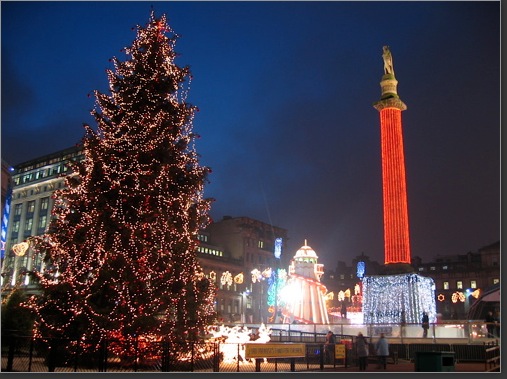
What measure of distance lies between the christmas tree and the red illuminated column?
28.3 metres

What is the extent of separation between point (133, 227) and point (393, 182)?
32.2m

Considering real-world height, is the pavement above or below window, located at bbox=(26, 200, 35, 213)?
below

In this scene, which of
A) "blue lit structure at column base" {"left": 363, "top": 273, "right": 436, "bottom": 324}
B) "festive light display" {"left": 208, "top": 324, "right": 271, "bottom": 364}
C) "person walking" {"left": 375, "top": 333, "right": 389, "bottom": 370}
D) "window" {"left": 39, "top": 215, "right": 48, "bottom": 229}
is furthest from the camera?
"window" {"left": 39, "top": 215, "right": 48, "bottom": 229}

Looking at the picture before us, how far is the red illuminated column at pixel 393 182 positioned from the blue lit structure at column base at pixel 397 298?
203cm

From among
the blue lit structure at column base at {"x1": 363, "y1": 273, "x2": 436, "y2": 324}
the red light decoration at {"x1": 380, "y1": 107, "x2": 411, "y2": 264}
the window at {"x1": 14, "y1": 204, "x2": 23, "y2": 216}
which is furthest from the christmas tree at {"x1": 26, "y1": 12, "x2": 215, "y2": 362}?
the window at {"x1": 14, "y1": 204, "x2": 23, "y2": 216}

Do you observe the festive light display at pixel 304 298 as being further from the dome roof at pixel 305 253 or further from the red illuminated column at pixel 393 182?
the red illuminated column at pixel 393 182

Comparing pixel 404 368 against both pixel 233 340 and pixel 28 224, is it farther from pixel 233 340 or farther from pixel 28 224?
pixel 28 224

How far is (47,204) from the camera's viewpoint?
3627 inches

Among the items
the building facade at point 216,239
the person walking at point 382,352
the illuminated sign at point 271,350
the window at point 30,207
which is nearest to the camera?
the illuminated sign at point 271,350

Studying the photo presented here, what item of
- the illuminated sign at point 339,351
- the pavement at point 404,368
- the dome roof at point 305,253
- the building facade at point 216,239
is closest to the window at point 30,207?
the building facade at point 216,239

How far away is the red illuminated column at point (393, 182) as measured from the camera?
156 feet

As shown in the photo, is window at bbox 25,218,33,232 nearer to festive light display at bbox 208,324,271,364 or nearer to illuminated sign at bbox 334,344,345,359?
festive light display at bbox 208,324,271,364

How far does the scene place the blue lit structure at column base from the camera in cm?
4488

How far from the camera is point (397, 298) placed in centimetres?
4581
